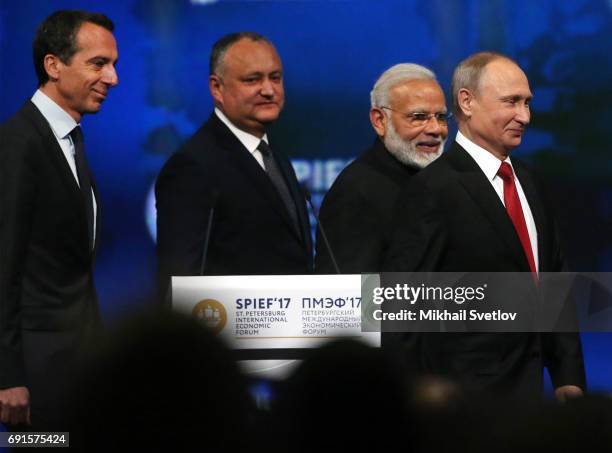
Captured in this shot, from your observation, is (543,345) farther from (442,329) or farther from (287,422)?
(287,422)

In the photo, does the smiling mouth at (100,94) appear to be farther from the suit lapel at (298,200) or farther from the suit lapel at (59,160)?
the suit lapel at (298,200)

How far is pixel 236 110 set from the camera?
5430 millimetres

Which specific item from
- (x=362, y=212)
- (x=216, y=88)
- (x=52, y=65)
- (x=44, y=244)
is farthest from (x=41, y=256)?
(x=362, y=212)

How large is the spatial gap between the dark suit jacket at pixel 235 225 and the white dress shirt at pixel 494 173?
2.68ft

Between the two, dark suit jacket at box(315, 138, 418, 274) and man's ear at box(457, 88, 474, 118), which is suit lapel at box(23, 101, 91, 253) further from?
man's ear at box(457, 88, 474, 118)

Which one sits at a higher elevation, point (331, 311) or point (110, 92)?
point (110, 92)

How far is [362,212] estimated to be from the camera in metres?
5.32

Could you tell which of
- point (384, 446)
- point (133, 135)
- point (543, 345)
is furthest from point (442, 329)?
point (384, 446)

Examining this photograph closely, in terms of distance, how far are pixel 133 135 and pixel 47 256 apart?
1.26 m

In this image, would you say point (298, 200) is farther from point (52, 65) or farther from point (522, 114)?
point (52, 65)

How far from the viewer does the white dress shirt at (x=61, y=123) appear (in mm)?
4789

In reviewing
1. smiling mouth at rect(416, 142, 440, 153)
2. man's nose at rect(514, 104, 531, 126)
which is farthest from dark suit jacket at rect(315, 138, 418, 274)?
man's nose at rect(514, 104, 531, 126)

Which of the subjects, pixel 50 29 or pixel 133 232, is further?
pixel 133 232

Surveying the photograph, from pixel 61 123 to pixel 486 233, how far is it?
71.9 inches
